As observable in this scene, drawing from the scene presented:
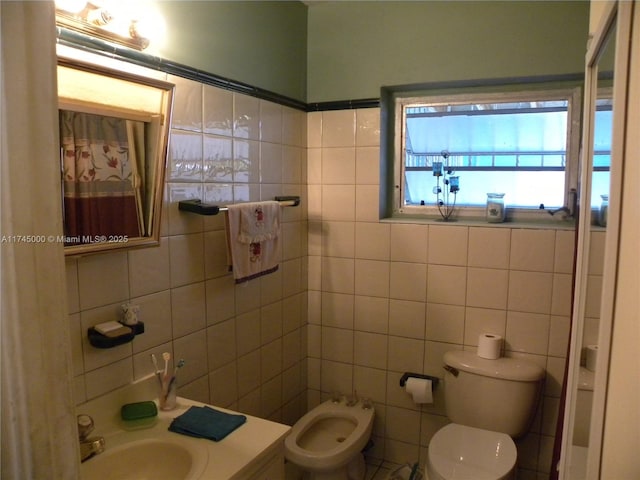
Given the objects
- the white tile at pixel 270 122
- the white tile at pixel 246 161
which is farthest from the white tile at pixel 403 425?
the white tile at pixel 270 122

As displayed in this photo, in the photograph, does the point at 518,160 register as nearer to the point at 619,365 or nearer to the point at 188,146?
the point at 188,146

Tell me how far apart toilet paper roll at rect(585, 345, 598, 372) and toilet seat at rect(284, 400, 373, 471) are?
4.33ft

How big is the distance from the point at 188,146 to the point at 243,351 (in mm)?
931

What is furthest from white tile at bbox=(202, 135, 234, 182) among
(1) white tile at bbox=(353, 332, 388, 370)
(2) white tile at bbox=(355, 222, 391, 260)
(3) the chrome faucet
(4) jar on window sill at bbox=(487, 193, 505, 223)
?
(4) jar on window sill at bbox=(487, 193, 505, 223)

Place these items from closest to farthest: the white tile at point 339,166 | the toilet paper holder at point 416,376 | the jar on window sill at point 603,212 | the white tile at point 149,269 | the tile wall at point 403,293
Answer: the jar on window sill at point 603,212, the white tile at point 149,269, the tile wall at point 403,293, the toilet paper holder at point 416,376, the white tile at point 339,166

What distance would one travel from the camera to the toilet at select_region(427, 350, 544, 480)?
6.14 feet

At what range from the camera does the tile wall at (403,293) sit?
214cm

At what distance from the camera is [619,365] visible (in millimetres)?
706

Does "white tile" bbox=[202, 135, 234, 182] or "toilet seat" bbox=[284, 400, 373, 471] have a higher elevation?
"white tile" bbox=[202, 135, 234, 182]

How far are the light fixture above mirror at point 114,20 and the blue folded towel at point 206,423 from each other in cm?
117

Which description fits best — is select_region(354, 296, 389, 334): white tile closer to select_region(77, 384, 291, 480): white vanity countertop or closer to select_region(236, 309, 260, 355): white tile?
select_region(236, 309, 260, 355): white tile

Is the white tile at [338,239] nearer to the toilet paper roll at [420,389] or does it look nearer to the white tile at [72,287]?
the toilet paper roll at [420,389]

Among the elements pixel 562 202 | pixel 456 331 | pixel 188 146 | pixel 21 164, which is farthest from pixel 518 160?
pixel 21 164

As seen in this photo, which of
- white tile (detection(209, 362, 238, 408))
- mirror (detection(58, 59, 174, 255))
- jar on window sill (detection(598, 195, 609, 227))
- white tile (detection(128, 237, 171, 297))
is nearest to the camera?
jar on window sill (detection(598, 195, 609, 227))
